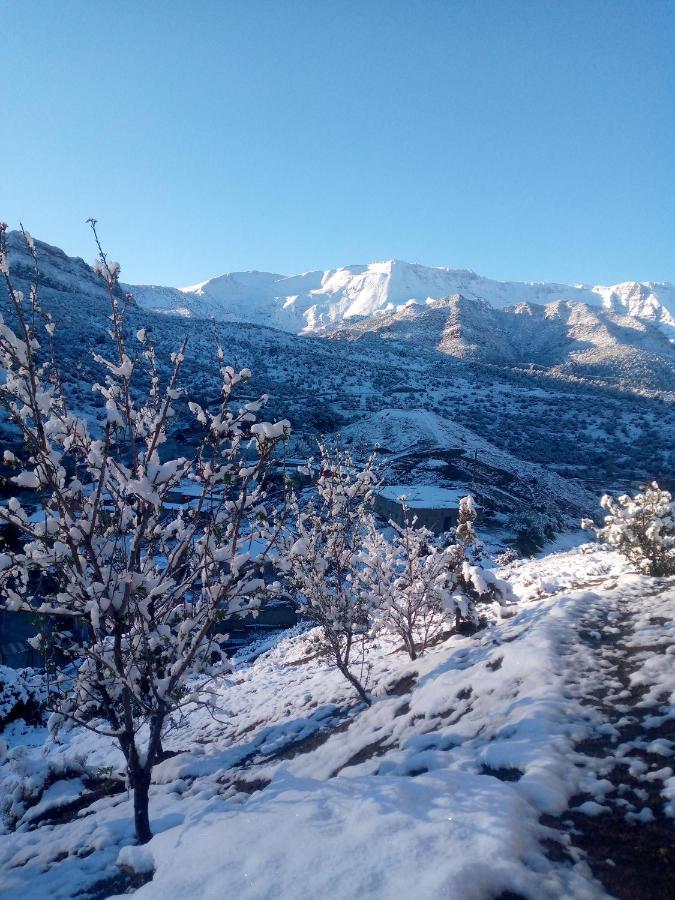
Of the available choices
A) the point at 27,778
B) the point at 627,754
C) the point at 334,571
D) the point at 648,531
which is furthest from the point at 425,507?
the point at 627,754

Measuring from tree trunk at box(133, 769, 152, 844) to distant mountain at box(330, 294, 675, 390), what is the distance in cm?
9887

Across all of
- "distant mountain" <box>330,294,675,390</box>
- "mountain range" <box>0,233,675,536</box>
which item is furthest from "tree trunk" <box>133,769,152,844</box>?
"distant mountain" <box>330,294,675,390</box>

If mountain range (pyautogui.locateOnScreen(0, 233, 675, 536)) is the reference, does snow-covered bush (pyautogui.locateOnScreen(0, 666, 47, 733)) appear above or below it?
below

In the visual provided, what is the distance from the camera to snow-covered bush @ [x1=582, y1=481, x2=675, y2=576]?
854cm

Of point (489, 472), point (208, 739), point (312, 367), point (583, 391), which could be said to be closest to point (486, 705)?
point (208, 739)

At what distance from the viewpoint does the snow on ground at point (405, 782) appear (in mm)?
2627

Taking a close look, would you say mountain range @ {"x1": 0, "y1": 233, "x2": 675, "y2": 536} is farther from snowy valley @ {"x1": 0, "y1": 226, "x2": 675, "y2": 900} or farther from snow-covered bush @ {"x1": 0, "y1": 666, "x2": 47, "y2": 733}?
snow-covered bush @ {"x1": 0, "y1": 666, "x2": 47, "y2": 733}

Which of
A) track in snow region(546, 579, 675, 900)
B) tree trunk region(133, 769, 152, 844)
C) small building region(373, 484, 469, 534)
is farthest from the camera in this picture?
small building region(373, 484, 469, 534)

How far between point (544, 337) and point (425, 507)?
133 m

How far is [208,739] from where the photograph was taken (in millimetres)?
8281

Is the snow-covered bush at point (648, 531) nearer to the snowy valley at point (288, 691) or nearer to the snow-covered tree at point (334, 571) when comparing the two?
the snowy valley at point (288, 691)

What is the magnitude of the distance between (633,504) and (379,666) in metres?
5.74

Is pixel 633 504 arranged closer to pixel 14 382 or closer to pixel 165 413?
pixel 165 413

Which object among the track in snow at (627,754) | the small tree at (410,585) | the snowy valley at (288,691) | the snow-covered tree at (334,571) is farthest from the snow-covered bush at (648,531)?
the snow-covered tree at (334,571)
